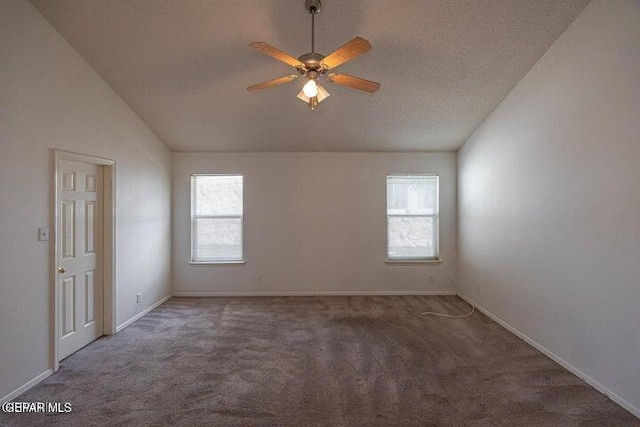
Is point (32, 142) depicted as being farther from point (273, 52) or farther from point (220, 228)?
point (220, 228)

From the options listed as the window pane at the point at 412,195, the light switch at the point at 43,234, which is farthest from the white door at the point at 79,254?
the window pane at the point at 412,195

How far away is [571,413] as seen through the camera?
7.69 feet

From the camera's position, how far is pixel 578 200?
9.34ft

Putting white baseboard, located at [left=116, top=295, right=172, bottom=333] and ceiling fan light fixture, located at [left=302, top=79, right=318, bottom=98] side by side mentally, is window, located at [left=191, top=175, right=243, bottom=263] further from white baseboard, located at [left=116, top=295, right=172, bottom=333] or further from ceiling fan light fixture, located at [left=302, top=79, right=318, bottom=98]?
ceiling fan light fixture, located at [left=302, top=79, right=318, bottom=98]

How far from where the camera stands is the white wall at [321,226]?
5.39m

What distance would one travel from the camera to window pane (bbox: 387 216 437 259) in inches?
216

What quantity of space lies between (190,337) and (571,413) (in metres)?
3.53

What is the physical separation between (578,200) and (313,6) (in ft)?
9.15

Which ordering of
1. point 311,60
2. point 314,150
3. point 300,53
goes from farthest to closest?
point 314,150
point 300,53
point 311,60

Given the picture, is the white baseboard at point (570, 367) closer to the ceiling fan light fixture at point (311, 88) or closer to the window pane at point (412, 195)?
the window pane at point (412, 195)

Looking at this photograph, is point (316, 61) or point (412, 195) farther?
point (412, 195)

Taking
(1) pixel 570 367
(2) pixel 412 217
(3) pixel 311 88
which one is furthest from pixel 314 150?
(1) pixel 570 367

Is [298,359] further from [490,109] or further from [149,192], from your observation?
[490,109]

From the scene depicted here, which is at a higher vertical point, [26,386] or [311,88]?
[311,88]
